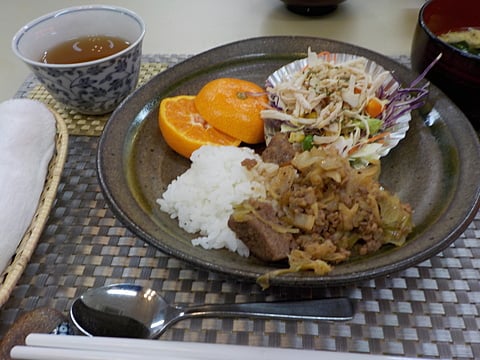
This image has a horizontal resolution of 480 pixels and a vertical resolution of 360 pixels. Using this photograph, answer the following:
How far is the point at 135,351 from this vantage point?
3.01 feet

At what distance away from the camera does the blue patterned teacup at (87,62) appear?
65.3 inches

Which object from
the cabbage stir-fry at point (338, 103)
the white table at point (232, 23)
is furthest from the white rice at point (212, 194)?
the white table at point (232, 23)

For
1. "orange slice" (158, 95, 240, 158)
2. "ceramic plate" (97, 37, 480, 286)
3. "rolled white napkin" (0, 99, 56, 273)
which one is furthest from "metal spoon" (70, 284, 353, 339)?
"orange slice" (158, 95, 240, 158)

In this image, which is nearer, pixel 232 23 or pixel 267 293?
pixel 267 293

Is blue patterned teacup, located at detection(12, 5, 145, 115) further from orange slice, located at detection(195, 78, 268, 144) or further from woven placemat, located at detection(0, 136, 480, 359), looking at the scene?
woven placemat, located at detection(0, 136, 480, 359)

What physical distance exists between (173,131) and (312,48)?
0.81 m

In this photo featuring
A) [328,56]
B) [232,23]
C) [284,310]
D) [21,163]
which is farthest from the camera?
[232,23]

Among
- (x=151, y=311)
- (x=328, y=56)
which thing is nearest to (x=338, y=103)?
(x=328, y=56)

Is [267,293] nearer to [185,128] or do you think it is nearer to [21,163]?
[185,128]

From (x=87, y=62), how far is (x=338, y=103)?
102cm

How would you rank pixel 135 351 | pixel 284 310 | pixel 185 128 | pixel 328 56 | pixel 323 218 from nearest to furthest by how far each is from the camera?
1. pixel 135 351
2. pixel 284 310
3. pixel 323 218
4. pixel 185 128
5. pixel 328 56

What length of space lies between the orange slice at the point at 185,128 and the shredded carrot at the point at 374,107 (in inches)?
22.7

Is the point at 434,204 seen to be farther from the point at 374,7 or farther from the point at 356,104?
the point at 374,7

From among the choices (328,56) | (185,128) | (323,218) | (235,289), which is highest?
(328,56)
